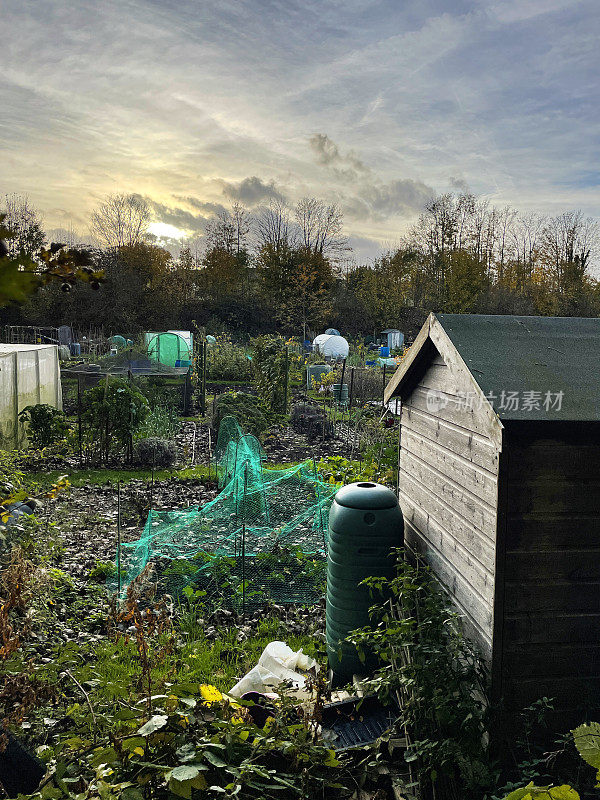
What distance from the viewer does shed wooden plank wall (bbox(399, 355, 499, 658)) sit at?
9.90 ft

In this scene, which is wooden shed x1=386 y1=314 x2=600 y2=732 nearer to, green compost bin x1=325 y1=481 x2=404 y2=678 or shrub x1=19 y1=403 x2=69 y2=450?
green compost bin x1=325 y1=481 x2=404 y2=678

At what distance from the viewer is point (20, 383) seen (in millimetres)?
11102

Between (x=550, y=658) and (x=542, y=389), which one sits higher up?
(x=542, y=389)

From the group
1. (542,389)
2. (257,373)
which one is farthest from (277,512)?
(257,373)

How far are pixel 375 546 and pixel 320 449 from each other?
775 centimetres

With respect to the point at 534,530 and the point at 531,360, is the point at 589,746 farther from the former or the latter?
the point at 531,360

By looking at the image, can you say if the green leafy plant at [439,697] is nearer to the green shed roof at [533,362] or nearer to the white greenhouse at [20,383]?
the green shed roof at [533,362]

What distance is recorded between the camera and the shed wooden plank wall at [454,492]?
302cm

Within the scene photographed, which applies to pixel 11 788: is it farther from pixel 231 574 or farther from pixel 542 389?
pixel 231 574

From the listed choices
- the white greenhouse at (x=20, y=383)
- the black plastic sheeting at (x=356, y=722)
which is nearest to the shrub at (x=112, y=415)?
the white greenhouse at (x=20, y=383)

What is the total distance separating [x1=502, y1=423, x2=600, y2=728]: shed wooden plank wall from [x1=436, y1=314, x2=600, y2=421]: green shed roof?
0.42 ft

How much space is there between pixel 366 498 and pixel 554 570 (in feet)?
4.81

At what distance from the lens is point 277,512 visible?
25.7 ft

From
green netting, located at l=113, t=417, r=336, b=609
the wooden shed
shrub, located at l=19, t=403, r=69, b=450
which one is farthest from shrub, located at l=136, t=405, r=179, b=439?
the wooden shed
